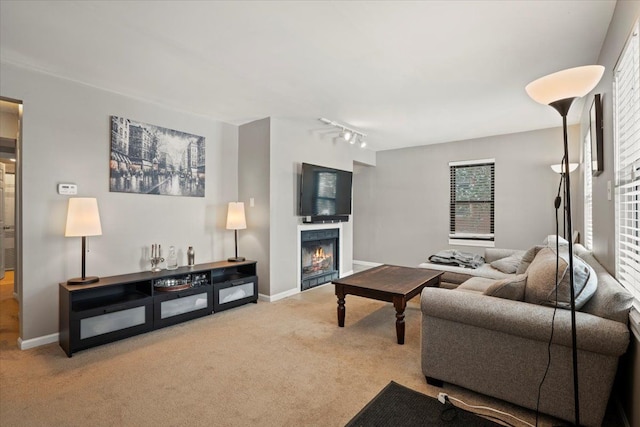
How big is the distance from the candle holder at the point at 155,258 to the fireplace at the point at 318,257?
6.31 ft

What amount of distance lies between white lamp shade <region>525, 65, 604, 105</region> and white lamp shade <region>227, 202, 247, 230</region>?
11.1 feet

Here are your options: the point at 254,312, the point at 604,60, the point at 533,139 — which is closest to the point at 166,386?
the point at 254,312

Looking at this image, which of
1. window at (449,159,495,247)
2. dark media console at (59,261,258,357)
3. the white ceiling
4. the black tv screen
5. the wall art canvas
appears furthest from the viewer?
window at (449,159,495,247)

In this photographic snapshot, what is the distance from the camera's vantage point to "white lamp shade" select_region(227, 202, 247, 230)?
13.2ft

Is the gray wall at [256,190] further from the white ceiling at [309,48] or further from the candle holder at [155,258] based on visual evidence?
the candle holder at [155,258]

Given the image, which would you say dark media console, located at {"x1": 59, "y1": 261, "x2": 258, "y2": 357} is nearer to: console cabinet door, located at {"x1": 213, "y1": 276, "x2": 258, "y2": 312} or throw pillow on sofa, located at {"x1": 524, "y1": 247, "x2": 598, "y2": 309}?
console cabinet door, located at {"x1": 213, "y1": 276, "x2": 258, "y2": 312}

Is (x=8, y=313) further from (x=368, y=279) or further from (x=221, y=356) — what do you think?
(x=368, y=279)

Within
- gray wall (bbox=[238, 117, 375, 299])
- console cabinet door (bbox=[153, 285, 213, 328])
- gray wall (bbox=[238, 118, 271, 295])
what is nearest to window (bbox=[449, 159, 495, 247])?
gray wall (bbox=[238, 117, 375, 299])

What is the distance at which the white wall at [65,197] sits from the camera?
108 inches

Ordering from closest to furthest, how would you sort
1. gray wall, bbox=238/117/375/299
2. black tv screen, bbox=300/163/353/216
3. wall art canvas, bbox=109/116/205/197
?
1. wall art canvas, bbox=109/116/205/197
2. gray wall, bbox=238/117/375/299
3. black tv screen, bbox=300/163/353/216

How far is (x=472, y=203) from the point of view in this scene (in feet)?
17.8

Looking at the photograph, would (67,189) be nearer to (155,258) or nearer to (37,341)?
(155,258)

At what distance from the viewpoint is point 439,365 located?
203 centimetres

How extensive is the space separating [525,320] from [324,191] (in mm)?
3467
